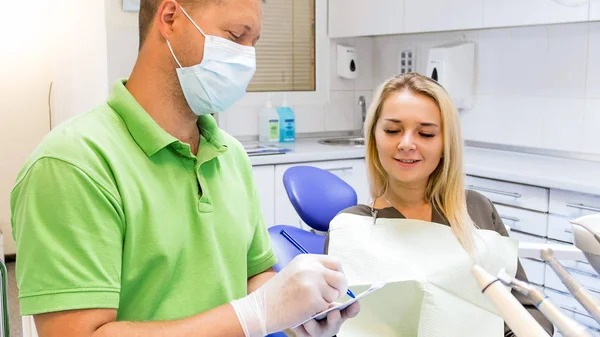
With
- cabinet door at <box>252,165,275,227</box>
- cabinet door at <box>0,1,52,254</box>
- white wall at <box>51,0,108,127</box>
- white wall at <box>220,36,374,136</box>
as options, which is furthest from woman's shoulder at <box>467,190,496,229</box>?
cabinet door at <box>0,1,52,254</box>

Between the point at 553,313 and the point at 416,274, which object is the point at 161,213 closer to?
the point at 553,313

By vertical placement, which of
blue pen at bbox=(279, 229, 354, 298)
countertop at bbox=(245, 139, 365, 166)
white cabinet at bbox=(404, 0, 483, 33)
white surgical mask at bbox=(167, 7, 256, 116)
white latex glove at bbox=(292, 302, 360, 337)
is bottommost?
white latex glove at bbox=(292, 302, 360, 337)

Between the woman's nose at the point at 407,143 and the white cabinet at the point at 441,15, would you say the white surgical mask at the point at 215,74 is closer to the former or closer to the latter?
the woman's nose at the point at 407,143

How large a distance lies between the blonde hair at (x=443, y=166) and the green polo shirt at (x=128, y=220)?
0.67m

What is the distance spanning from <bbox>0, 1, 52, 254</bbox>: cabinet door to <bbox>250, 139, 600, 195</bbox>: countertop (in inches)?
86.0

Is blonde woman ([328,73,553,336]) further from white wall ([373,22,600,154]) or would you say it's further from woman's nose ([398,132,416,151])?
white wall ([373,22,600,154])

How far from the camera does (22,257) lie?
937 millimetres

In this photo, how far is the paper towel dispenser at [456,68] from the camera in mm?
3564

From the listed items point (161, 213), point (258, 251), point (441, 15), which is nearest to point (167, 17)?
point (161, 213)

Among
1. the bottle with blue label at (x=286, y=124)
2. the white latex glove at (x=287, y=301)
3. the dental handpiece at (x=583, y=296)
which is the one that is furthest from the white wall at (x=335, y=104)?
the dental handpiece at (x=583, y=296)

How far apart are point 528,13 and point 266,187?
1.52 meters

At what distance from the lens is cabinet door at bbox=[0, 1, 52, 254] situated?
4.66m

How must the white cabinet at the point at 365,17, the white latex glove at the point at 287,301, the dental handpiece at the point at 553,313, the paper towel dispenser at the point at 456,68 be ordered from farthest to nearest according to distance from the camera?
the white cabinet at the point at 365,17 < the paper towel dispenser at the point at 456,68 < the white latex glove at the point at 287,301 < the dental handpiece at the point at 553,313

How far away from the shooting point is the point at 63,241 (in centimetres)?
92
